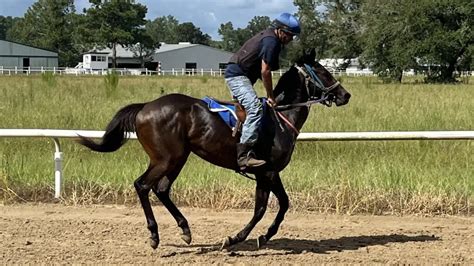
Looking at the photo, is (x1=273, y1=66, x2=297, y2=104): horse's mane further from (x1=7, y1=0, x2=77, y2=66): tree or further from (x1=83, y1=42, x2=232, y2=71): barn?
(x1=7, y1=0, x2=77, y2=66): tree

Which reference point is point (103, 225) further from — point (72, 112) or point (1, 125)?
point (72, 112)

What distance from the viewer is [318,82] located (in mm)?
7066

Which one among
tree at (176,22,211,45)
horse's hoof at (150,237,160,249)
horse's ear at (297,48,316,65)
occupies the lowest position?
horse's hoof at (150,237,160,249)

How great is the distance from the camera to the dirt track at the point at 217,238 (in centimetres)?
655

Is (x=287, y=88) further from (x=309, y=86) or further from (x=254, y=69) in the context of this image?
(x=254, y=69)

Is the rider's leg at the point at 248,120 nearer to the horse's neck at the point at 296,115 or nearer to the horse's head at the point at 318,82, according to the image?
the horse's neck at the point at 296,115

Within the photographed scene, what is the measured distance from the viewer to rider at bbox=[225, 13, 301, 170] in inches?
258

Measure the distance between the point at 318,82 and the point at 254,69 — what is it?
2.35ft

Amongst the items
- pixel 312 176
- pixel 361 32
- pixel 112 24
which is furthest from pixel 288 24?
pixel 112 24

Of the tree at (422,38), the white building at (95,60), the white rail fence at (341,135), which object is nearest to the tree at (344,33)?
the tree at (422,38)

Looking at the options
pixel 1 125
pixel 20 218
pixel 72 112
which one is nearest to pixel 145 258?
pixel 20 218

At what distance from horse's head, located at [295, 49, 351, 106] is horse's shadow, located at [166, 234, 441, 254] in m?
1.48

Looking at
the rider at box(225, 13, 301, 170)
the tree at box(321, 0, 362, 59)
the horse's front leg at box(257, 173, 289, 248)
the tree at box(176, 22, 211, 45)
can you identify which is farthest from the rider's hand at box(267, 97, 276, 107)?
the tree at box(176, 22, 211, 45)

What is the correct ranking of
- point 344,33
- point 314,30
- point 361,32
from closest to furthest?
point 361,32
point 344,33
point 314,30
